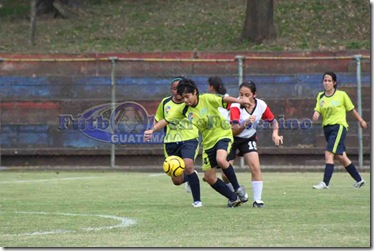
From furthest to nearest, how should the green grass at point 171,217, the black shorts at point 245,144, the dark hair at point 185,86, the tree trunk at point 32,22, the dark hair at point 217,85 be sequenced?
the tree trunk at point 32,22 → the dark hair at point 217,85 → the black shorts at point 245,144 → the dark hair at point 185,86 → the green grass at point 171,217

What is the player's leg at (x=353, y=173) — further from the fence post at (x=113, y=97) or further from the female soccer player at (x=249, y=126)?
the fence post at (x=113, y=97)

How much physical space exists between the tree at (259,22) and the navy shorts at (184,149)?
Result: 1541 centimetres

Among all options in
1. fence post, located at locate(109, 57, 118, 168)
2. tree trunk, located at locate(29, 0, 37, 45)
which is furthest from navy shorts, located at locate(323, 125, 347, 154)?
tree trunk, located at locate(29, 0, 37, 45)

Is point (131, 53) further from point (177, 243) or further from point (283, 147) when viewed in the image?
point (177, 243)

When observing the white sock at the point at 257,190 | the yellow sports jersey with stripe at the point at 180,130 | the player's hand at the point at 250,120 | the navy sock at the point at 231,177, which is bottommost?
the white sock at the point at 257,190

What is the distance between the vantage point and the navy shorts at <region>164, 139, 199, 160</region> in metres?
13.2

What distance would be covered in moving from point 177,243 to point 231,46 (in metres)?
20.3

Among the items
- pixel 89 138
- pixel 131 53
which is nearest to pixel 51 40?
pixel 131 53

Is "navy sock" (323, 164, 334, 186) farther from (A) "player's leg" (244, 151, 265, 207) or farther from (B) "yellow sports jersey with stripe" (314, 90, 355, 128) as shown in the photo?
(A) "player's leg" (244, 151, 265, 207)

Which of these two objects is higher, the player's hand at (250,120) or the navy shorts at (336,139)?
the player's hand at (250,120)

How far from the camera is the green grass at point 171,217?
8.95 meters

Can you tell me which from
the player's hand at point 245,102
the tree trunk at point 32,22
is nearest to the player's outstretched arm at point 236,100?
the player's hand at point 245,102

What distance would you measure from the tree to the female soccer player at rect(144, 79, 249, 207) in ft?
51.8

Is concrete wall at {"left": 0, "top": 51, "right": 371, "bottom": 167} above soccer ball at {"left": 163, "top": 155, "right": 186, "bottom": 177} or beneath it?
above
